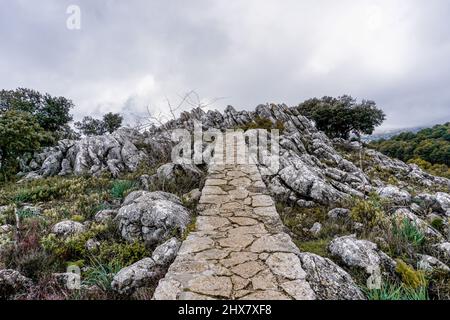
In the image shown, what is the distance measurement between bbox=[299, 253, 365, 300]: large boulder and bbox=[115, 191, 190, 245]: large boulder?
6.92 feet

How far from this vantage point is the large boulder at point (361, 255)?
314cm

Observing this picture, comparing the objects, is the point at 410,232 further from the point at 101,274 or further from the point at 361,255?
the point at 101,274

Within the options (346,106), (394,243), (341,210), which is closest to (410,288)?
(394,243)

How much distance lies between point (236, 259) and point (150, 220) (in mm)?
1705

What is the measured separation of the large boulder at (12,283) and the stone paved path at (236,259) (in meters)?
1.75

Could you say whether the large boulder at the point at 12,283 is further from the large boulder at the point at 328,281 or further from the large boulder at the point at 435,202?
the large boulder at the point at 435,202

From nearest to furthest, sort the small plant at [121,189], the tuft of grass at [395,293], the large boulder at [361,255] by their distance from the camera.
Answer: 1. the tuft of grass at [395,293]
2. the large boulder at [361,255]
3. the small plant at [121,189]

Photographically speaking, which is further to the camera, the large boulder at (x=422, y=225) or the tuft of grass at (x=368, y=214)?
the tuft of grass at (x=368, y=214)

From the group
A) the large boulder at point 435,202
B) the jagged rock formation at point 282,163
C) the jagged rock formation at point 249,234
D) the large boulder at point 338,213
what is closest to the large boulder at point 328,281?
the jagged rock formation at point 249,234

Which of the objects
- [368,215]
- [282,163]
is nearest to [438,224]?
[368,215]

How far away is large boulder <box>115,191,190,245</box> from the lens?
4.02 meters

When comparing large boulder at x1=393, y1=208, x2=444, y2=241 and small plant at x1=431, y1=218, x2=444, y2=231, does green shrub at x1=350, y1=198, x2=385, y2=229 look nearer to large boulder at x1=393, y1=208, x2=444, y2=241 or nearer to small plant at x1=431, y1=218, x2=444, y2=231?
large boulder at x1=393, y1=208, x2=444, y2=241

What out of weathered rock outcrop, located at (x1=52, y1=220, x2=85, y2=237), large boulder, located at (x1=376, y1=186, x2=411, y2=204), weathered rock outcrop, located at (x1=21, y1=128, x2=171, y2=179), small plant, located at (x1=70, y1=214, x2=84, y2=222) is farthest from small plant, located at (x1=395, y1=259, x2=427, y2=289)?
weathered rock outcrop, located at (x1=21, y1=128, x2=171, y2=179)

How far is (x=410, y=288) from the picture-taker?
276 cm
